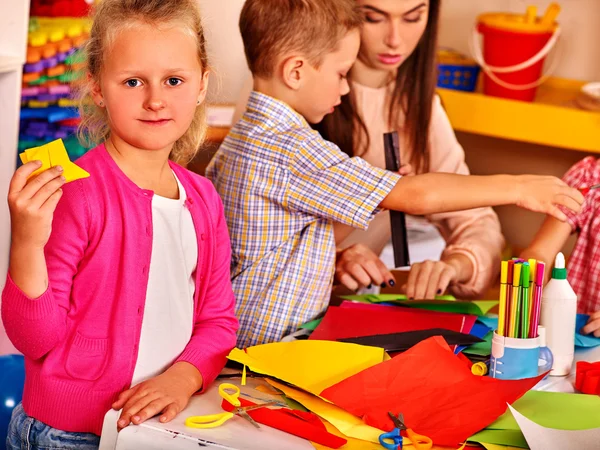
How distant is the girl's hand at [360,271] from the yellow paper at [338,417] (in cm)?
52

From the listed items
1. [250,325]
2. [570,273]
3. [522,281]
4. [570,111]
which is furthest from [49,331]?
[570,111]

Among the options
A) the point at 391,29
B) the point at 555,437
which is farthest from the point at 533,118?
the point at 555,437

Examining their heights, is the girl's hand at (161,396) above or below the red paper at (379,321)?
above

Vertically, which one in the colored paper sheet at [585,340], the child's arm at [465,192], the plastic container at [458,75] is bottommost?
the colored paper sheet at [585,340]

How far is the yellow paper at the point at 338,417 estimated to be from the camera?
100 cm

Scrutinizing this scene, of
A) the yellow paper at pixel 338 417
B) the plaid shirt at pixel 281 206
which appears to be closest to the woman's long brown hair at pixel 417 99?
the plaid shirt at pixel 281 206

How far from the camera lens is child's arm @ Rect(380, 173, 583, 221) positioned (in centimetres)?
132

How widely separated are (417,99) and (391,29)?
0.19 metres

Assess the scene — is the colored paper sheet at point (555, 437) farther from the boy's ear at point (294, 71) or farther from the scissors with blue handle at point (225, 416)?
the boy's ear at point (294, 71)

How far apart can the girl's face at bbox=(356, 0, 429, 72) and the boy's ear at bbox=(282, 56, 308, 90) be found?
0.39 metres

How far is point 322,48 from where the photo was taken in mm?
1429

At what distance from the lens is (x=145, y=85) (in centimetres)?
110

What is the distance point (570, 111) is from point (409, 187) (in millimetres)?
1182

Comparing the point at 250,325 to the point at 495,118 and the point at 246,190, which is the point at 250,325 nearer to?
the point at 246,190
